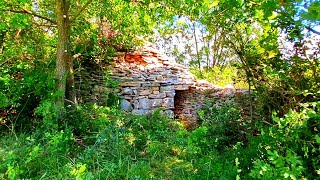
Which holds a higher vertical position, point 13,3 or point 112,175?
point 13,3

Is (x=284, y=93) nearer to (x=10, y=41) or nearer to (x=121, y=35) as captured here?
(x=121, y=35)

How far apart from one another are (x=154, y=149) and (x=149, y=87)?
362 centimetres

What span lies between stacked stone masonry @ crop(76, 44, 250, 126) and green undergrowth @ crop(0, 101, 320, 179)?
1626 millimetres

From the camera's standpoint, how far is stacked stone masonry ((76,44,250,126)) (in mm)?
7406

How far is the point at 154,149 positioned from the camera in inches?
164

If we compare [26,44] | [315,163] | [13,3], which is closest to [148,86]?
[26,44]

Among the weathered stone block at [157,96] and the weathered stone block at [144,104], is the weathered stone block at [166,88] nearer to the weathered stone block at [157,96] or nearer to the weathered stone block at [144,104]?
the weathered stone block at [157,96]

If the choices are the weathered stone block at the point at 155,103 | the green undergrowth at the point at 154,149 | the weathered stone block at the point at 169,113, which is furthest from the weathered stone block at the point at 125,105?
the green undergrowth at the point at 154,149

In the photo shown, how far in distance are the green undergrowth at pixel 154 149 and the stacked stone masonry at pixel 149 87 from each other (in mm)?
1626

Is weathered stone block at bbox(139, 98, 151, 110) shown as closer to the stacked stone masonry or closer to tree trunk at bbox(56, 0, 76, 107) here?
the stacked stone masonry

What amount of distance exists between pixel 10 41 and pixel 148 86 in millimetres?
3371

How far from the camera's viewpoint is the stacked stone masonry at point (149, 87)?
24.3ft

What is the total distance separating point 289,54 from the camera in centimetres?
377

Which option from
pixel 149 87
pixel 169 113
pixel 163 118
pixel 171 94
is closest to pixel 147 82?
pixel 149 87
